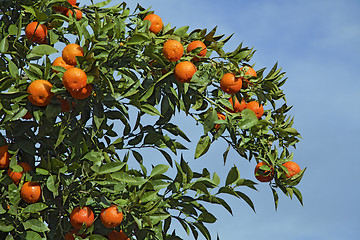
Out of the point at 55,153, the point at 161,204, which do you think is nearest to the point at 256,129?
the point at 161,204

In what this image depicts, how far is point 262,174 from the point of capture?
4.99m

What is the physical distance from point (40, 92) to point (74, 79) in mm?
373

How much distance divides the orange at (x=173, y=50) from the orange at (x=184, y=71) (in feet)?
0.27

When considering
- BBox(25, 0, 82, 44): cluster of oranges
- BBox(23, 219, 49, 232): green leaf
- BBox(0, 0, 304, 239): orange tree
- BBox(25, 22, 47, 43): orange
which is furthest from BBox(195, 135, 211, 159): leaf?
BBox(25, 22, 47, 43): orange

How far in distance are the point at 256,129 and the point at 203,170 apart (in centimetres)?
60

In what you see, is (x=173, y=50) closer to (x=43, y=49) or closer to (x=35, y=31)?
(x=43, y=49)

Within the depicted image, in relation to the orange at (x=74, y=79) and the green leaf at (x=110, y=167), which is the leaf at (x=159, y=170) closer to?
the green leaf at (x=110, y=167)

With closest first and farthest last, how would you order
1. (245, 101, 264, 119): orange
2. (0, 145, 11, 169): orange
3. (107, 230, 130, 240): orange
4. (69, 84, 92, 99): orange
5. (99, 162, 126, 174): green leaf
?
(69, 84, 92, 99): orange → (99, 162, 126, 174): green leaf → (0, 145, 11, 169): orange → (107, 230, 130, 240): orange → (245, 101, 264, 119): orange

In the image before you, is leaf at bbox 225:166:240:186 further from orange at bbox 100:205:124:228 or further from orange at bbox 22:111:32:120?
orange at bbox 22:111:32:120

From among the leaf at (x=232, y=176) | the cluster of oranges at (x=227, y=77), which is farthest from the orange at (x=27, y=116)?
the leaf at (x=232, y=176)

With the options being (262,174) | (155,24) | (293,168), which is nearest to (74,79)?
(155,24)

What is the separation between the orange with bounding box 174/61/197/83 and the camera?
14.7ft

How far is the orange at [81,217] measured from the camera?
14.7 ft

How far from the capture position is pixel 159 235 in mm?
4941
